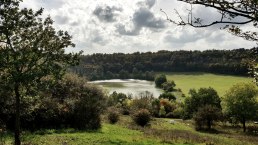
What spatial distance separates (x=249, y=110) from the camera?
247 ft

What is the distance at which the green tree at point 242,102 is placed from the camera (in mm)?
75375

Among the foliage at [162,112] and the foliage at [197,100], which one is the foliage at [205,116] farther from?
the foliage at [162,112]

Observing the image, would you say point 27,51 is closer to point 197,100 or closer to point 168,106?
point 197,100

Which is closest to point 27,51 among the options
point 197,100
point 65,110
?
point 65,110

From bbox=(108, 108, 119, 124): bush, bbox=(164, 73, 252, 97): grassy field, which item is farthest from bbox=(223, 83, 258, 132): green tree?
bbox=(164, 73, 252, 97): grassy field

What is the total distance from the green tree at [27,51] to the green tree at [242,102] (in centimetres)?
5707

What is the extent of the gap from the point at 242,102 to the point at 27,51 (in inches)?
2416

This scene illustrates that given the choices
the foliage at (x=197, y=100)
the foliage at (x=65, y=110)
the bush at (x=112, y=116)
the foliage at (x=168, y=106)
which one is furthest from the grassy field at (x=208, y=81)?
the foliage at (x=65, y=110)

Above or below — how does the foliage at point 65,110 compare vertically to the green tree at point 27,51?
below

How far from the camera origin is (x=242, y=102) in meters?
76.7

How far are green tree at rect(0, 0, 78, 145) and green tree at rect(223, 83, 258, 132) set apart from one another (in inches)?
2247

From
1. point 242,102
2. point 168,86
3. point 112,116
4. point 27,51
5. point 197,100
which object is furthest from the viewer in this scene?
point 168,86

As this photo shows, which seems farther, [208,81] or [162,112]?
[208,81]

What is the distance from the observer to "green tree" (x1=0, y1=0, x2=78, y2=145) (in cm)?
2264
